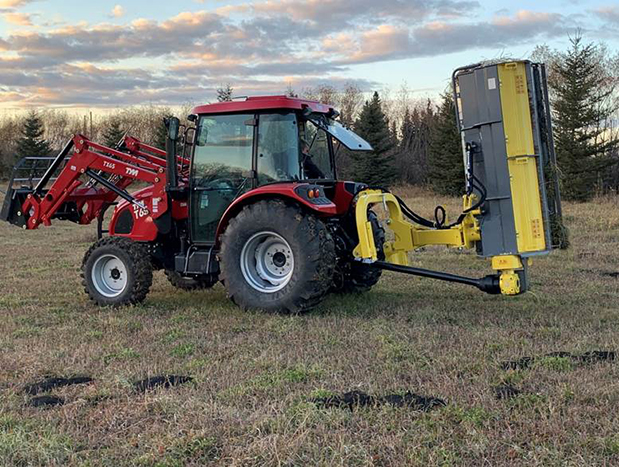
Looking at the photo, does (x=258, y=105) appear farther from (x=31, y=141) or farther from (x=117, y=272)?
(x=31, y=141)

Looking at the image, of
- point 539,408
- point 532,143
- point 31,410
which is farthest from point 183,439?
point 532,143

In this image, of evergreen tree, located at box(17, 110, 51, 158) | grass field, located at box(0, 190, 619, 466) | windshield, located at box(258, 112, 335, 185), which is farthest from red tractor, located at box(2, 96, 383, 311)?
evergreen tree, located at box(17, 110, 51, 158)

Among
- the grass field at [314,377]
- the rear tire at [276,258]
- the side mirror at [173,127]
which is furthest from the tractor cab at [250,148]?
the grass field at [314,377]

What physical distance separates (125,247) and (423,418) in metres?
5.00

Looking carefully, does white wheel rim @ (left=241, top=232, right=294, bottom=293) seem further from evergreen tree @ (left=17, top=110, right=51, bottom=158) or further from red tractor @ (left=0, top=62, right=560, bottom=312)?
evergreen tree @ (left=17, top=110, right=51, bottom=158)

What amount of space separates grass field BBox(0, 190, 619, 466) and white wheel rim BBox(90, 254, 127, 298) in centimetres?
38

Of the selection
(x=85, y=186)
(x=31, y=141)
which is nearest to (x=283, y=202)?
(x=85, y=186)

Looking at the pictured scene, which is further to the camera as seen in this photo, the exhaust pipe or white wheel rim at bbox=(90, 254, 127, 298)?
white wheel rim at bbox=(90, 254, 127, 298)

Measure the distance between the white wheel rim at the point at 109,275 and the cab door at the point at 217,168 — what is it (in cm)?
103

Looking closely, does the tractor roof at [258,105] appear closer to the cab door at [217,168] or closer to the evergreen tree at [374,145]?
the cab door at [217,168]

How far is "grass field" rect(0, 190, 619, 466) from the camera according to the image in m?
3.69

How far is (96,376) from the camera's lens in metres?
5.13

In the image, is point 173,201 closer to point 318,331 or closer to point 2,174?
point 318,331

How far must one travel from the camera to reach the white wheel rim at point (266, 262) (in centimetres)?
748
